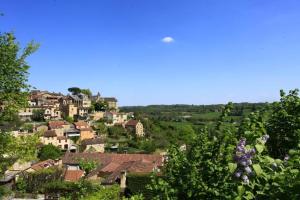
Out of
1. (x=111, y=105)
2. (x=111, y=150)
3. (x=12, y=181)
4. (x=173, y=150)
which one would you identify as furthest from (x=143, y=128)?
A: (x=173, y=150)

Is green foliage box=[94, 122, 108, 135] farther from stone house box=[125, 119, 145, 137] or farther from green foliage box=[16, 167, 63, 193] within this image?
green foliage box=[16, 167, 63, 193]

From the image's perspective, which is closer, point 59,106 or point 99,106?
point 59,106

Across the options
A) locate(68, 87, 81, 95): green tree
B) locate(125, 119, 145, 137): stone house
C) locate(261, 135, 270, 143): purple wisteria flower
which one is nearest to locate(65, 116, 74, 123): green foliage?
locate(125, 119, 145, 137): stone house

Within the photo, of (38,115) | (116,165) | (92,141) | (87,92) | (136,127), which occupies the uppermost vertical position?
Answer: (87,92)

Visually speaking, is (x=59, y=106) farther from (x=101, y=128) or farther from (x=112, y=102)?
(x=112, y=102)

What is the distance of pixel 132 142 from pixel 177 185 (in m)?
75.6

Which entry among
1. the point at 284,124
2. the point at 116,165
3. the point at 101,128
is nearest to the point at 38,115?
the point at 101,128

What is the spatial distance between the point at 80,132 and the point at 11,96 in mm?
72666

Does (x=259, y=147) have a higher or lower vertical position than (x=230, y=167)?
higher

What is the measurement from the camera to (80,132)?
271 ft

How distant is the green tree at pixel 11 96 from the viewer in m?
10.9

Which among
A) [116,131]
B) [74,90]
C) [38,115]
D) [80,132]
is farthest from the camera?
[74,90]

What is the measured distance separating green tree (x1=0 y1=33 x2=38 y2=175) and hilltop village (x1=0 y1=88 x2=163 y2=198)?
1938cm

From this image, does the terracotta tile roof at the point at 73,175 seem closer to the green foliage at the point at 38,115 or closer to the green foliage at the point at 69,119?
the green foliage at the point at 38,115
